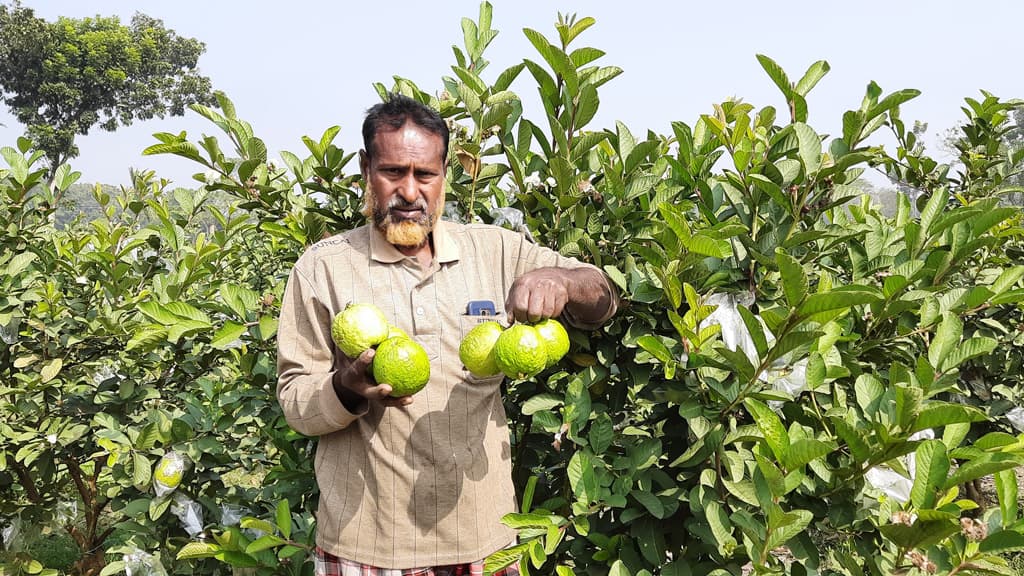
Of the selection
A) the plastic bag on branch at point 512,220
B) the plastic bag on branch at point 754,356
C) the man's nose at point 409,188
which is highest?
the man's nose at point 409,188

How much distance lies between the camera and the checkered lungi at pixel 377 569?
1509 millimetres

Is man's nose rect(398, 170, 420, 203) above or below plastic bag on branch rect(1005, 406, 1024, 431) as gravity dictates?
above

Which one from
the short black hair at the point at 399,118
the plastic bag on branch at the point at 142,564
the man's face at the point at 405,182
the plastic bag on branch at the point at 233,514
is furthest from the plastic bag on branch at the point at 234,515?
the short black hair at the point at 399,118

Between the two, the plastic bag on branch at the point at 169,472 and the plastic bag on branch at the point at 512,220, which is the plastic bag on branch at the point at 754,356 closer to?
the plastic bag on branch at the point at 512,220

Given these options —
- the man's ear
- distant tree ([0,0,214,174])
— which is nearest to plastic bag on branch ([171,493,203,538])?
the man's ear

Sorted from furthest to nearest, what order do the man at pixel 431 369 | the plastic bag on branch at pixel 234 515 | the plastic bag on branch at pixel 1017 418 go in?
the plastic bag on branch at pixel 1017 418, the plastic bag on branch at pixel 234 515, the man at pixel 431 369

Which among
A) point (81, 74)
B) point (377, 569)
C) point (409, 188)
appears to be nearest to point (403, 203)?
point (409, 188)

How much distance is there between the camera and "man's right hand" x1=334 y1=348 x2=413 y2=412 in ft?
4.17

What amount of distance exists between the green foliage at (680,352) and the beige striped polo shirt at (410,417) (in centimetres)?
14

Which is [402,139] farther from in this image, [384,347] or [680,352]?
[680,352]

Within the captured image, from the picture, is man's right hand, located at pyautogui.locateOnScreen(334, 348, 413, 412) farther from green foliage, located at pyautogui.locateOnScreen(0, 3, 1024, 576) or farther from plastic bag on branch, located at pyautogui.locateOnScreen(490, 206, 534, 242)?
plastic bag on branch, located at pyautogui.locateOnScreen(490, 206, 534, 242)

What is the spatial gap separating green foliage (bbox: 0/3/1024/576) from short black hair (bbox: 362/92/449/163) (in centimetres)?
19

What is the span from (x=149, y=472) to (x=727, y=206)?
180 cm

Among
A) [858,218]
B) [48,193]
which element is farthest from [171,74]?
[858,218]
